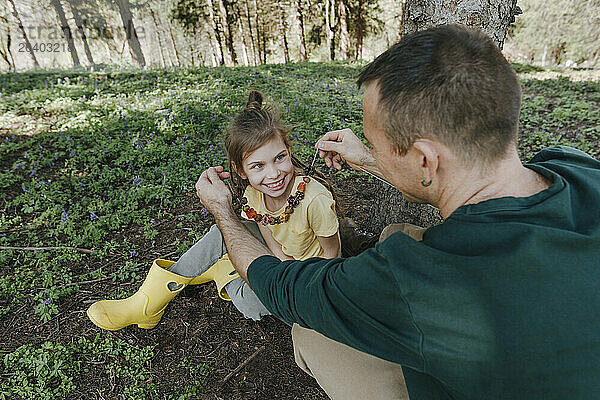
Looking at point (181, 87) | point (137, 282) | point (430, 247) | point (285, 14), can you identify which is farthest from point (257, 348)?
point (285, 14)

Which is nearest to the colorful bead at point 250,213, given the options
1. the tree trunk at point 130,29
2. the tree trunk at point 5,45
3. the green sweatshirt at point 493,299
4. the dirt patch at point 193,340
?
the dirt patch at point 193,340

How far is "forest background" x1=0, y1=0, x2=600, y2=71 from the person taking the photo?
17.0 meters

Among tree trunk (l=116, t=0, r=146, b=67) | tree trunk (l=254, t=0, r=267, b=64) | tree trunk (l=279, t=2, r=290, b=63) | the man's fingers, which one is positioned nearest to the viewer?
the man's fingers

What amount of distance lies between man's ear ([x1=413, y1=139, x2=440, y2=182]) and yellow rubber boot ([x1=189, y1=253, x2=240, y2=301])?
1722 mm

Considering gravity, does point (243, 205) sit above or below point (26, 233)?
above

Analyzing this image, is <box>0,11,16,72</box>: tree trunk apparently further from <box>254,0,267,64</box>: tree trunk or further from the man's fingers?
the man's fingers

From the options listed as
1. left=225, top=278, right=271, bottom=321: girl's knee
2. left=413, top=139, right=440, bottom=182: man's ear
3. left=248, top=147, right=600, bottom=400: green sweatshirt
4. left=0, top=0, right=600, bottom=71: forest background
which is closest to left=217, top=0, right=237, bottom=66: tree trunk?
left=0, top=0, right=600, bottom=71: forest background

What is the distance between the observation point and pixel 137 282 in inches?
134

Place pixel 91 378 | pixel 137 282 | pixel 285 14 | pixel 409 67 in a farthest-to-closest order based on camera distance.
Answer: pixel 285 14 < pixel 137 282 < pixel 91 378 < pixel 409 67

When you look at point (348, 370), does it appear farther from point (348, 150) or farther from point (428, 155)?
point (348, 150)

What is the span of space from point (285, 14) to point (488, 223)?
20186 millimetres

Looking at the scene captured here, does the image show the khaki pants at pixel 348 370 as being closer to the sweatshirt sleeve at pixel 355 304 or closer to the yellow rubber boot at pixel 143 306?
the sweatshirt sleeve at pixel 355 304

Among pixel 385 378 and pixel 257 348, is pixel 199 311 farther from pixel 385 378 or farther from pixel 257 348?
pixel 385 378

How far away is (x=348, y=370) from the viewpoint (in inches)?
78.2
